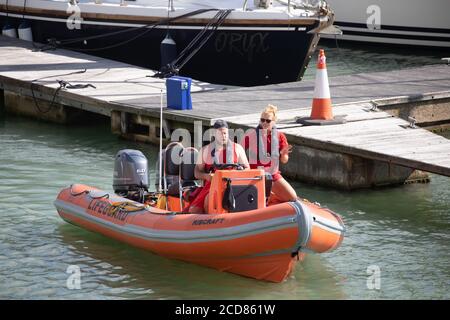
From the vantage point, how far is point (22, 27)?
72.7 feet

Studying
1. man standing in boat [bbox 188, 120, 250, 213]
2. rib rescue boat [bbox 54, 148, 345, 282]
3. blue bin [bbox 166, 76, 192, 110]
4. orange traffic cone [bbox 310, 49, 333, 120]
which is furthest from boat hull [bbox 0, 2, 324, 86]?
man standing in boat [bbox 188, 120, 250, 213]

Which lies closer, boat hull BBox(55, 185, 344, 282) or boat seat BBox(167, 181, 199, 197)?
boat hull BBox(55, 185, 344, 282)

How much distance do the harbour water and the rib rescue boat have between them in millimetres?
215

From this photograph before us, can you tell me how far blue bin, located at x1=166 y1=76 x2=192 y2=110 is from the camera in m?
16.0

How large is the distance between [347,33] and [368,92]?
10818mm

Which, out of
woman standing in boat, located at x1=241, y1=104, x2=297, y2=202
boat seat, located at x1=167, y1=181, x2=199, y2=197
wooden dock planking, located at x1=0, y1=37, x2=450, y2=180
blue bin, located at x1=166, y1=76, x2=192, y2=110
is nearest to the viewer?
woman standing in boat, located at x1=241, y1=104, x2=297, y2=202

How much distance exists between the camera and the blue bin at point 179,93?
15977 mm

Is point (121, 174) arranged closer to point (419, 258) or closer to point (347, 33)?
point (419, 258)

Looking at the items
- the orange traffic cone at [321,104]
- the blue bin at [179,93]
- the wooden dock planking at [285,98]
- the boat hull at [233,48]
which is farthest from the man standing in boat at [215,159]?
the boat hull at [233,48]

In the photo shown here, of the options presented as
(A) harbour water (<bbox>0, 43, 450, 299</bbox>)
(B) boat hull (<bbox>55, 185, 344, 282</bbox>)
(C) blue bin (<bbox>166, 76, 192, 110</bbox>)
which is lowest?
(A) harbour water (<bbox>0, 43, 450, 299</bbox>)

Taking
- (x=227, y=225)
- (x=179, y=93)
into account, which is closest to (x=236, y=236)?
(x=227, y=225)

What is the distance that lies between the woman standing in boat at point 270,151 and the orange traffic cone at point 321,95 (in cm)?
327

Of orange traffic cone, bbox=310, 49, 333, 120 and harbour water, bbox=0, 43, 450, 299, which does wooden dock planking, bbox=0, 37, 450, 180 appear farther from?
harbour water, bbox=0, 43, 450, 299

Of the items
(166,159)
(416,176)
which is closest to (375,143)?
(416,176)
